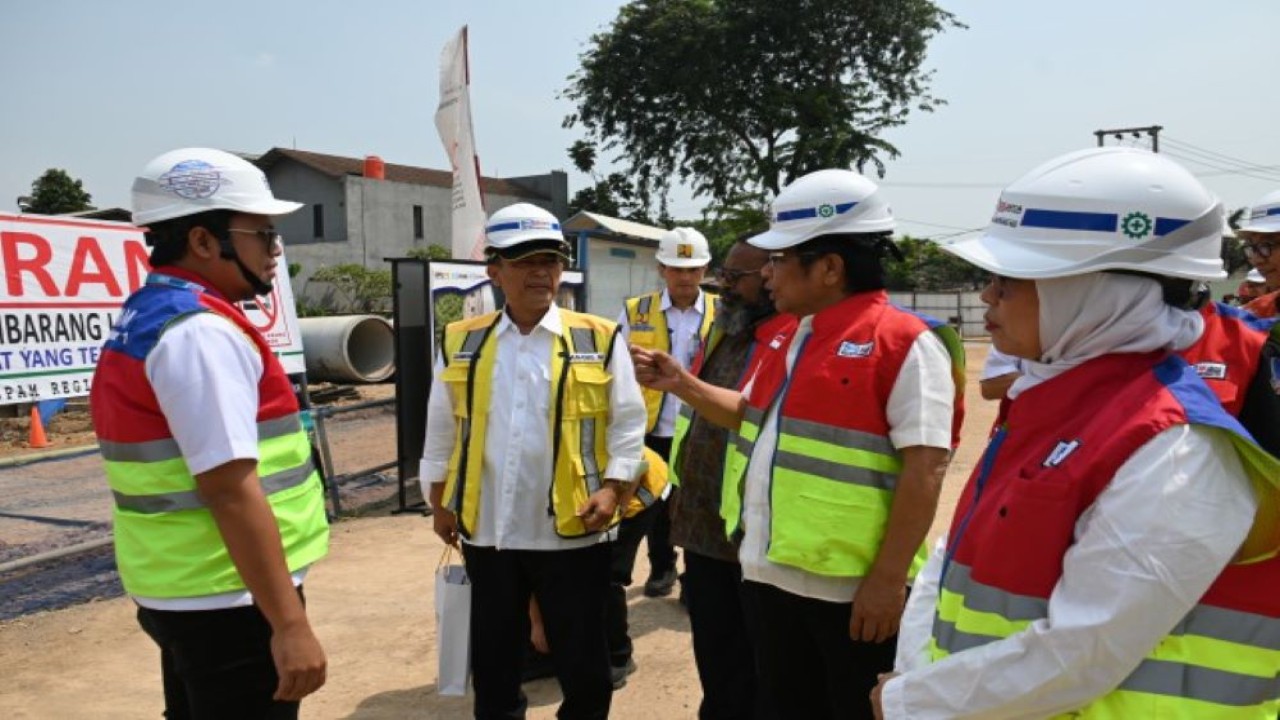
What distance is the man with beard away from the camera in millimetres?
3346

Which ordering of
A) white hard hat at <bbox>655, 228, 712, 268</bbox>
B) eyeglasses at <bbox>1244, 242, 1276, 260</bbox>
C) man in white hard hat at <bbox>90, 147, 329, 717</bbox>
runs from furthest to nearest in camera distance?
1. white hard hat at <bbox>655, 228, 712, 268</bbox>
2. eyeglasses at <bbox>1244, 242, 1276, 260</bbox>
3. man in white hard hat at <bbox>90, 147, 329, 717</bbox>

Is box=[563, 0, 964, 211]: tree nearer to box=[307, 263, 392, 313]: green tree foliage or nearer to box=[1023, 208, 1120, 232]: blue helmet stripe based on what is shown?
box=[307, 263, 392, 313]: green tree foliage

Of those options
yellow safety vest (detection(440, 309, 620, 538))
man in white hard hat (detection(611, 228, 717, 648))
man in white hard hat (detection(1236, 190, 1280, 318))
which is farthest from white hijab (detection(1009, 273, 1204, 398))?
man in white hard hat (detection(611, 228, 717, 648))

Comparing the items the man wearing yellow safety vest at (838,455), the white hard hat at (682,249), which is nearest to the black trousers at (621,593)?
the man wearing yellow safety vest at (838,455)

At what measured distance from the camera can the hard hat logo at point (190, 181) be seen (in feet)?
7.32

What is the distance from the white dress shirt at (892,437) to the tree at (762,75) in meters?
31.1

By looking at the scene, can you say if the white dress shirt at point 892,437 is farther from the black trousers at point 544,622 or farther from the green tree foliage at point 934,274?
the green tree foliage at point 934,274

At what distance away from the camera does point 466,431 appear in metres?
3.25

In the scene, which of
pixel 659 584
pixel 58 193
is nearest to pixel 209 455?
pixel 659 584

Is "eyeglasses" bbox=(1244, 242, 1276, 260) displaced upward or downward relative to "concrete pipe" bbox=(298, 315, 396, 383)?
upward

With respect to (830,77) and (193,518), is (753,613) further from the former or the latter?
(830,77)

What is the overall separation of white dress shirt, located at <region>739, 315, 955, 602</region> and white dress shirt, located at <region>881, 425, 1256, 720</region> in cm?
109

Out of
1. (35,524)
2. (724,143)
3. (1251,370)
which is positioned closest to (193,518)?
(1251,370)

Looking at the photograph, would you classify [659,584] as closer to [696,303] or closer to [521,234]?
[696,303]
